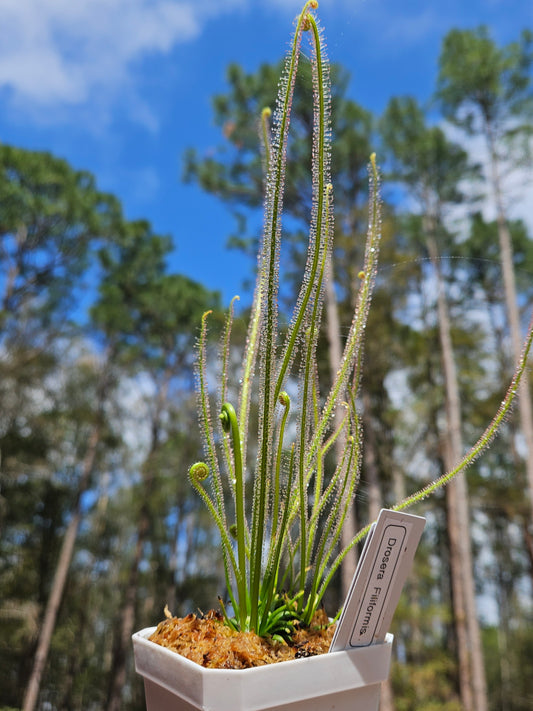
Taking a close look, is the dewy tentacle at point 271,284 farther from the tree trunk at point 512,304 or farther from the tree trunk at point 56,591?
the tree trunk at point 56,591

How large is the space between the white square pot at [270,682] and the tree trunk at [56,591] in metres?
4.59

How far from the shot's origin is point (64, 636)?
18.3 ft

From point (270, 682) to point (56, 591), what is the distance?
545 cm

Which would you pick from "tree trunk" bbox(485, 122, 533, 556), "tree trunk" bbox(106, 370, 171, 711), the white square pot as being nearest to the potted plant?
the white square pot

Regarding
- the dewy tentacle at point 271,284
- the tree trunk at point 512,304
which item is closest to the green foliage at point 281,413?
the dewy tentacle at point 271,284

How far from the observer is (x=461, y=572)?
13.8 ft

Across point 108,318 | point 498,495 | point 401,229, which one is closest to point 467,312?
point 401,229

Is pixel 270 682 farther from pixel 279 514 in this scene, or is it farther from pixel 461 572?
pixel 461 572

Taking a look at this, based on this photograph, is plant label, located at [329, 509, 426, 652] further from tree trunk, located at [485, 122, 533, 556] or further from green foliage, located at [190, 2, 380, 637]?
tree trunk, located at [485, 122, 533, 556]

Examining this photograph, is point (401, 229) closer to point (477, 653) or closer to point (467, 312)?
point (467, 312)

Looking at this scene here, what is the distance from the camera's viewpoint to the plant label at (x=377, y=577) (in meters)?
0.42

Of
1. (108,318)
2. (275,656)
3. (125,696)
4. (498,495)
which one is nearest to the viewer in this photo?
(275,656)

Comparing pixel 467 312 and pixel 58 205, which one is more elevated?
pixel 58 205

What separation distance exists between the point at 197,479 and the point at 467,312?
4.90 metres
